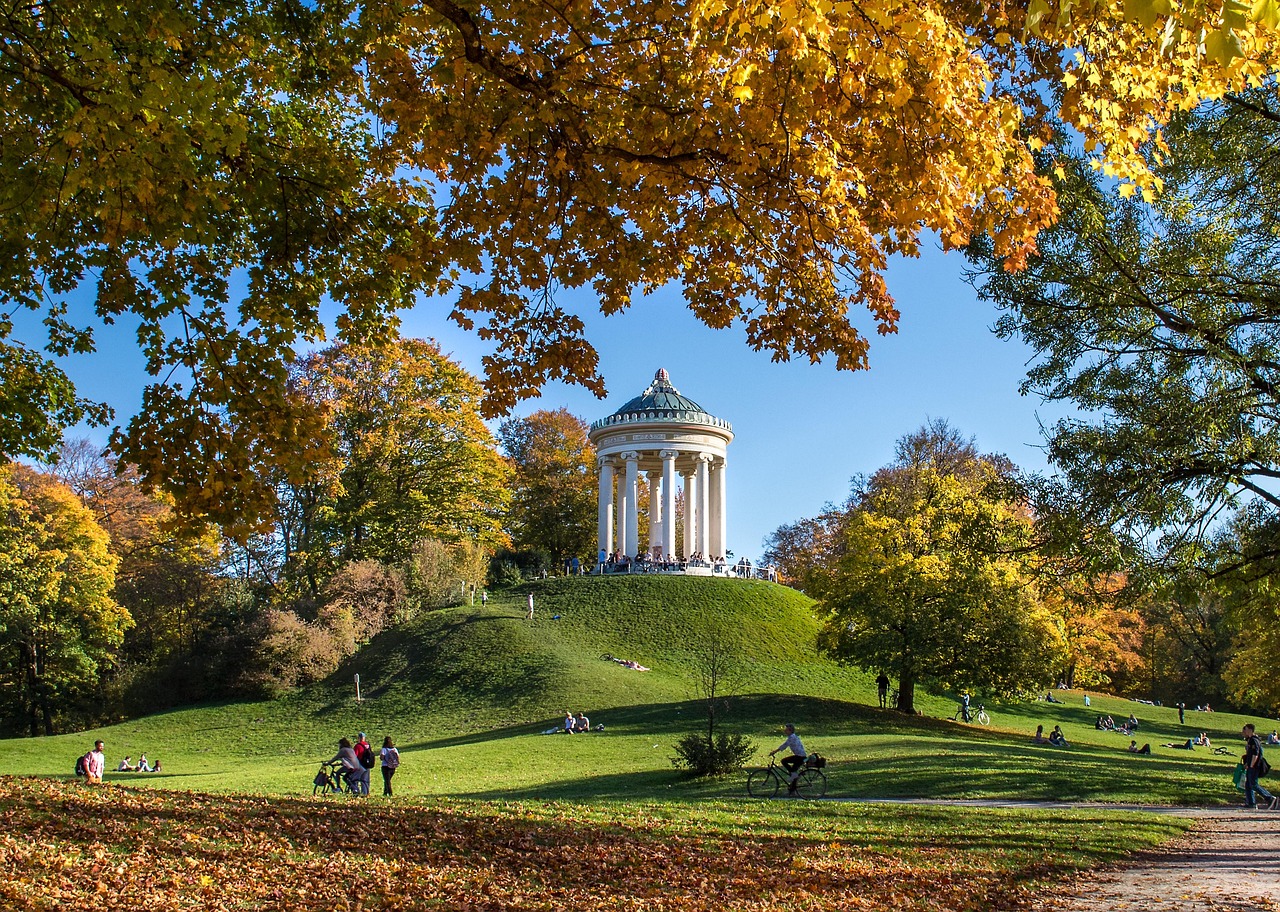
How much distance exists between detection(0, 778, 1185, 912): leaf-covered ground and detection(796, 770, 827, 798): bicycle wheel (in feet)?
11.2

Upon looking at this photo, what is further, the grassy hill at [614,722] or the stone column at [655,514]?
the stone column at [655,514]

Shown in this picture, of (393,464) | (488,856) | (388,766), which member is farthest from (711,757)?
(393,464)

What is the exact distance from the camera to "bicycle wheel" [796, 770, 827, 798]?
49.8 feet

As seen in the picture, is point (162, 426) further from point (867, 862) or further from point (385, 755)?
point (385, 755)

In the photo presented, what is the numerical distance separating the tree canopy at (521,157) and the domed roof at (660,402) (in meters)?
38.8

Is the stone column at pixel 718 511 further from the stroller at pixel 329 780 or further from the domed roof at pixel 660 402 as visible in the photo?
the stroller at pixel 329 780

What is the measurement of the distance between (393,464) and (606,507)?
12929 millimetres

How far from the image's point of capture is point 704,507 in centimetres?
5094

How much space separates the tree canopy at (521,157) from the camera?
6.21 m

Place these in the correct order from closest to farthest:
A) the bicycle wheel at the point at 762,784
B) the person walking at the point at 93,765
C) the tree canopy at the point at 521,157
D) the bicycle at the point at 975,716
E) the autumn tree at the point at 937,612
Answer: the tree canopy at the point at 521,157 → the bicycle wheel at the point at 762,784 → the person walking at the point at 93,765 → the autumn tree at the point at 937,612 → the bicycle at the point at 975,716

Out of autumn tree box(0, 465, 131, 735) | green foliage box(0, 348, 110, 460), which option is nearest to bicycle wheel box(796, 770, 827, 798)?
green foliage box(0, 348, 110, 460)

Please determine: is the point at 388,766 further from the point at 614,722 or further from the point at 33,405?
the point at 614,722

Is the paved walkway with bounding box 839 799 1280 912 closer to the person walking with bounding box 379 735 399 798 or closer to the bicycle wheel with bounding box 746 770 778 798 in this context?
the bicycle wheel with bounding box 746 770 778 798

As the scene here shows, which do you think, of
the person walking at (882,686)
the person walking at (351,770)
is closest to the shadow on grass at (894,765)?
the person walking at (882,686)
